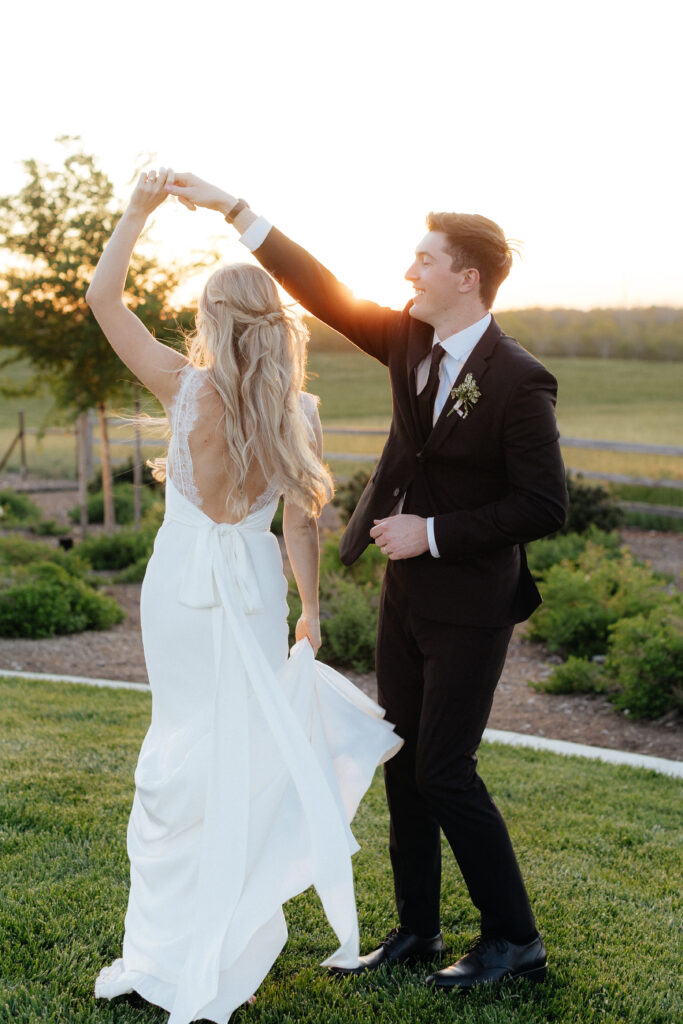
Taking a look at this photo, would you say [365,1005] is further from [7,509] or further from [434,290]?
[7,509]

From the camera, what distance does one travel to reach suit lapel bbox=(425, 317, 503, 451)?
2.90m

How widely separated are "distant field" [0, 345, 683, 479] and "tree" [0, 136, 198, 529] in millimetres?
7591

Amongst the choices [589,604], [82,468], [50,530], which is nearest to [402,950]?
[589,604]

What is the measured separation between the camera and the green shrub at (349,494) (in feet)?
40.8

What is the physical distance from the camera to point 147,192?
9.66 ft

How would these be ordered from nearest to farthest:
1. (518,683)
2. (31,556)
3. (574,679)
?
1. (574,679)
2. (518,683)
3. (31,556)

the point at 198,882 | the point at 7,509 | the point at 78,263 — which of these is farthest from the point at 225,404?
the point at 7,509

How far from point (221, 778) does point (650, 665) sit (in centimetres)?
390

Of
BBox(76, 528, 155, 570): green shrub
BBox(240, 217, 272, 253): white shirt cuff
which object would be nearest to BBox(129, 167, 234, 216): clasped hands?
BBox(240, 217, 272, 253): white shirt cuff

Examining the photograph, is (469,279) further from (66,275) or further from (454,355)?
(66,275)

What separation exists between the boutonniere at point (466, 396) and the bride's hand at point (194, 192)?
3.25 ft

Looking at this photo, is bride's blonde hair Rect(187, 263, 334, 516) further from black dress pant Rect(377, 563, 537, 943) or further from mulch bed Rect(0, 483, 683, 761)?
mulch bed Rect(0, 483, 683, 761)

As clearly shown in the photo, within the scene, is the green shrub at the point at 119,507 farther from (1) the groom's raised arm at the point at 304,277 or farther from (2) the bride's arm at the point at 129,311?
(2) the bride's arm at the point at 129,311

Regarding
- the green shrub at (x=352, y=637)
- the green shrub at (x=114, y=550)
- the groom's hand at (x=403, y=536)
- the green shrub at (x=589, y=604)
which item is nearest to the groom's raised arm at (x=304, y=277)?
the groom's hand at (x=403, y=536)
